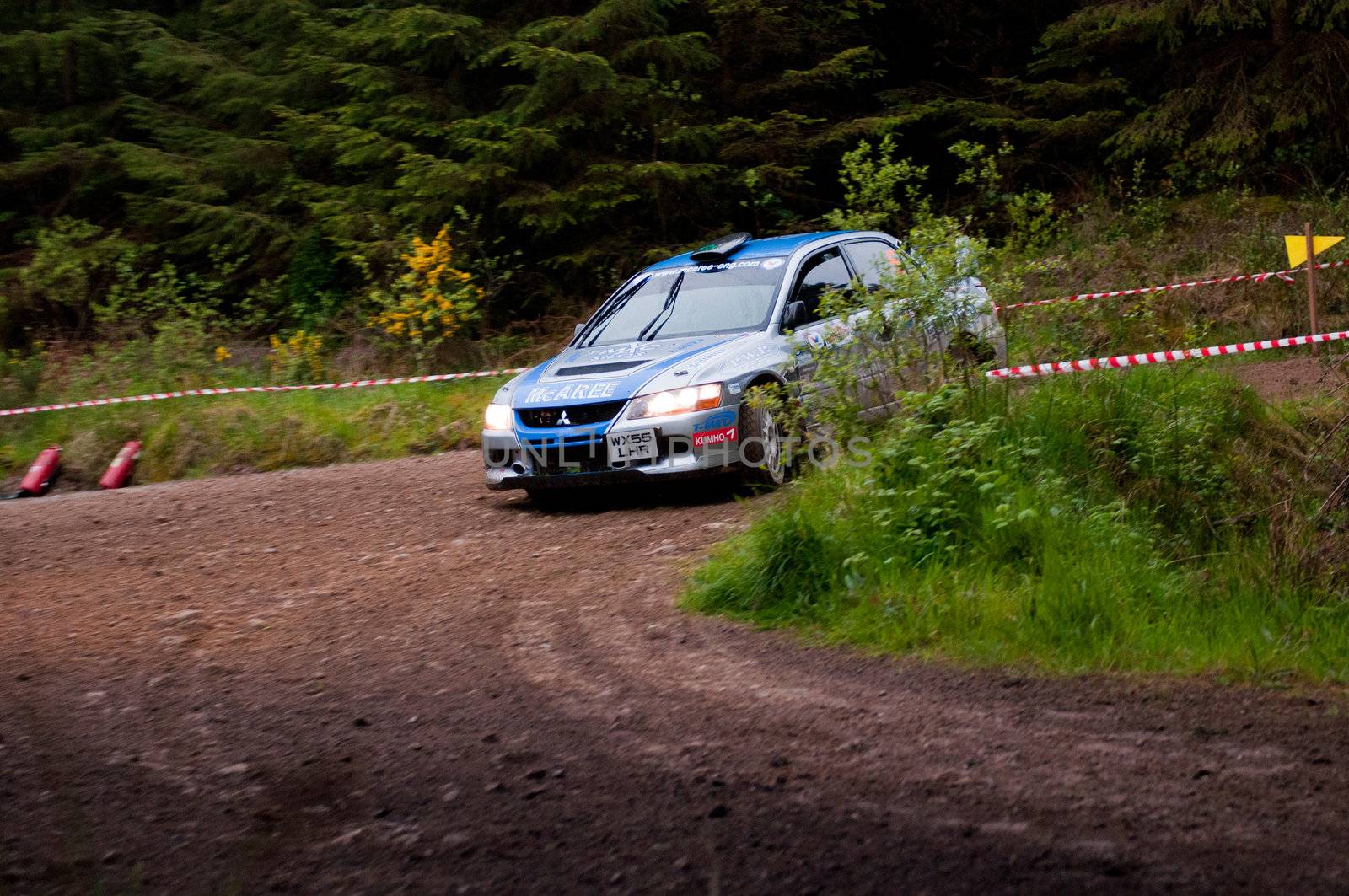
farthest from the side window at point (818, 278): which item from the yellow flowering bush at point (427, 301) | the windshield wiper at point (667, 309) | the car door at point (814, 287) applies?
the yellow flowering bush at point (427, 301)

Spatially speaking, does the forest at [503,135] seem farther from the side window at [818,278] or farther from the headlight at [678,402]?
the headlight at [678,402]

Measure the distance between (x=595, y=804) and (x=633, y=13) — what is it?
15638 millimetres

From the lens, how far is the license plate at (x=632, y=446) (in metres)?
8.90

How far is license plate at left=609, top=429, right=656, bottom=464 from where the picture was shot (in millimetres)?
8898

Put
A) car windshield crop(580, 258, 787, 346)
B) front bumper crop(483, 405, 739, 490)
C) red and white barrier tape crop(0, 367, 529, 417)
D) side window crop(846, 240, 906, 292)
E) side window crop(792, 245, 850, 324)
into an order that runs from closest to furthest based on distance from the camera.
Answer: front bumper crop(483, 405, 739, 490) → car windshield crop(580, 258, 787, 346) → side window crop(792, 245, 850, 324) → side window crop(846, 240, 906, 292) → red and white barrier tape crop(0, 367, 529, 417)

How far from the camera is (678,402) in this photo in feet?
29.2

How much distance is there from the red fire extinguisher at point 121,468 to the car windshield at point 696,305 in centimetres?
576

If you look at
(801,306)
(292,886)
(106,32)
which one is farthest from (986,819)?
(106,32)

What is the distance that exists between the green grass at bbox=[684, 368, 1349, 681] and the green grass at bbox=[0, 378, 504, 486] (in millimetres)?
6930

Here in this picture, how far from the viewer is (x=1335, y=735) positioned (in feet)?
14.8

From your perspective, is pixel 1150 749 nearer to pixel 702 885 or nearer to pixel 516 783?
pixel 702 885

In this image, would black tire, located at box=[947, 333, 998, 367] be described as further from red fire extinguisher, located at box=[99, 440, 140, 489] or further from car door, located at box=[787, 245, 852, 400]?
red fire extinguisher, located at box=[99, 440, 140, 489]

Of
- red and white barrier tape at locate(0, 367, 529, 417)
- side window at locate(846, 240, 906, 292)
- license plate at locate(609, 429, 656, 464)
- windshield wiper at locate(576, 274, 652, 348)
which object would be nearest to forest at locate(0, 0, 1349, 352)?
red and white barrier tape at locate(0, 367, 529, 417)

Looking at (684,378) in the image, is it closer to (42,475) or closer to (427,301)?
(42,475)
